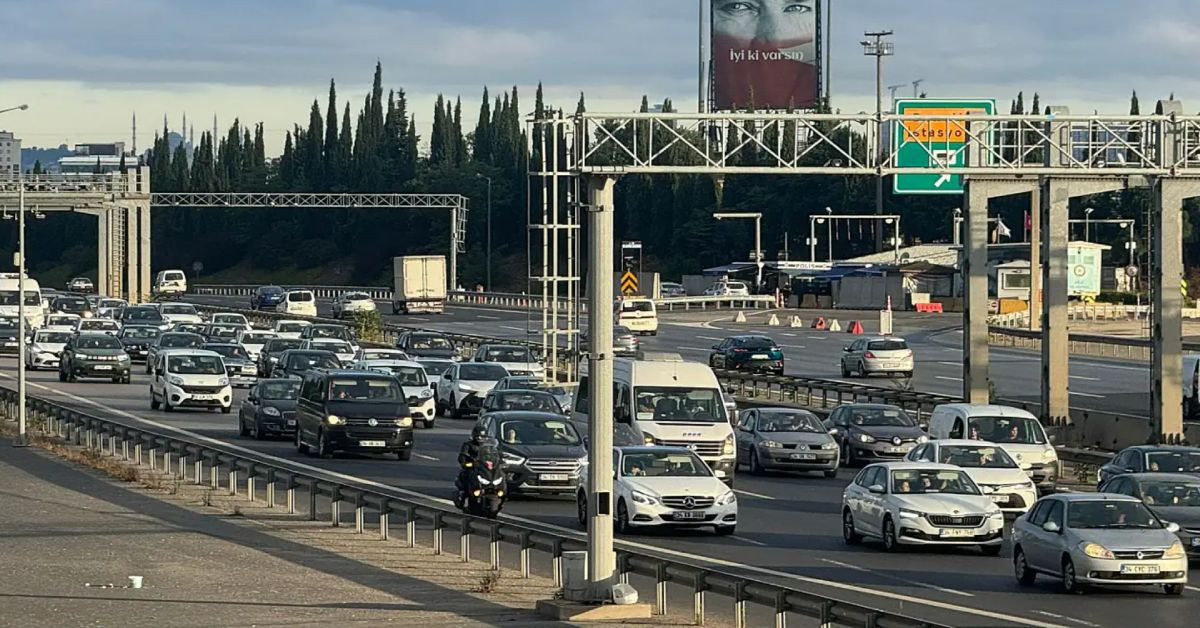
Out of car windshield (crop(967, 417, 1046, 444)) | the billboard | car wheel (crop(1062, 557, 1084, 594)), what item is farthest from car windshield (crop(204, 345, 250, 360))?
the billboard

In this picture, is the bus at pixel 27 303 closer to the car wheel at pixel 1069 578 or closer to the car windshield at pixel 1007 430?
the car windshield at pixel 1007 430

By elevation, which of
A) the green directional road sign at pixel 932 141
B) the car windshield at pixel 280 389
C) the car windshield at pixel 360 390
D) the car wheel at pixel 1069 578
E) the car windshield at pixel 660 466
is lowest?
the car wheel at pixel 1069 578

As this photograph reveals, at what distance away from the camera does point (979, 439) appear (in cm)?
3731

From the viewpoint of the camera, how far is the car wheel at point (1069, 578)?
77.1 ft

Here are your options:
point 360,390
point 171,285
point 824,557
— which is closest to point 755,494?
point 360,390

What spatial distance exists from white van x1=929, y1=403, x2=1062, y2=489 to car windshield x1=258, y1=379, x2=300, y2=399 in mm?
15029

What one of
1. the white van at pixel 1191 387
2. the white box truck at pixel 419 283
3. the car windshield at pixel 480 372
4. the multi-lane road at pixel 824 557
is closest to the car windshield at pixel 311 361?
the car windshield at pixel 480 372

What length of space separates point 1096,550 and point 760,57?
391ft

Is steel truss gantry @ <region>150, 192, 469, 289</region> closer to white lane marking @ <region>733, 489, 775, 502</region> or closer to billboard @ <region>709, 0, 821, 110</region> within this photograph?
billboard @ <region>709, 0, 821, 110</region>

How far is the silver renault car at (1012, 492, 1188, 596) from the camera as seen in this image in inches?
921

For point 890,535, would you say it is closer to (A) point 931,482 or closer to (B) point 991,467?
(A) point 931,482

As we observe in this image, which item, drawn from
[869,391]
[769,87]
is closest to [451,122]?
[769,87]

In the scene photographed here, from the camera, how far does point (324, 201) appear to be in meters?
186

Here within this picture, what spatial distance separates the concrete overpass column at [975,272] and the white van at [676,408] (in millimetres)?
11760
